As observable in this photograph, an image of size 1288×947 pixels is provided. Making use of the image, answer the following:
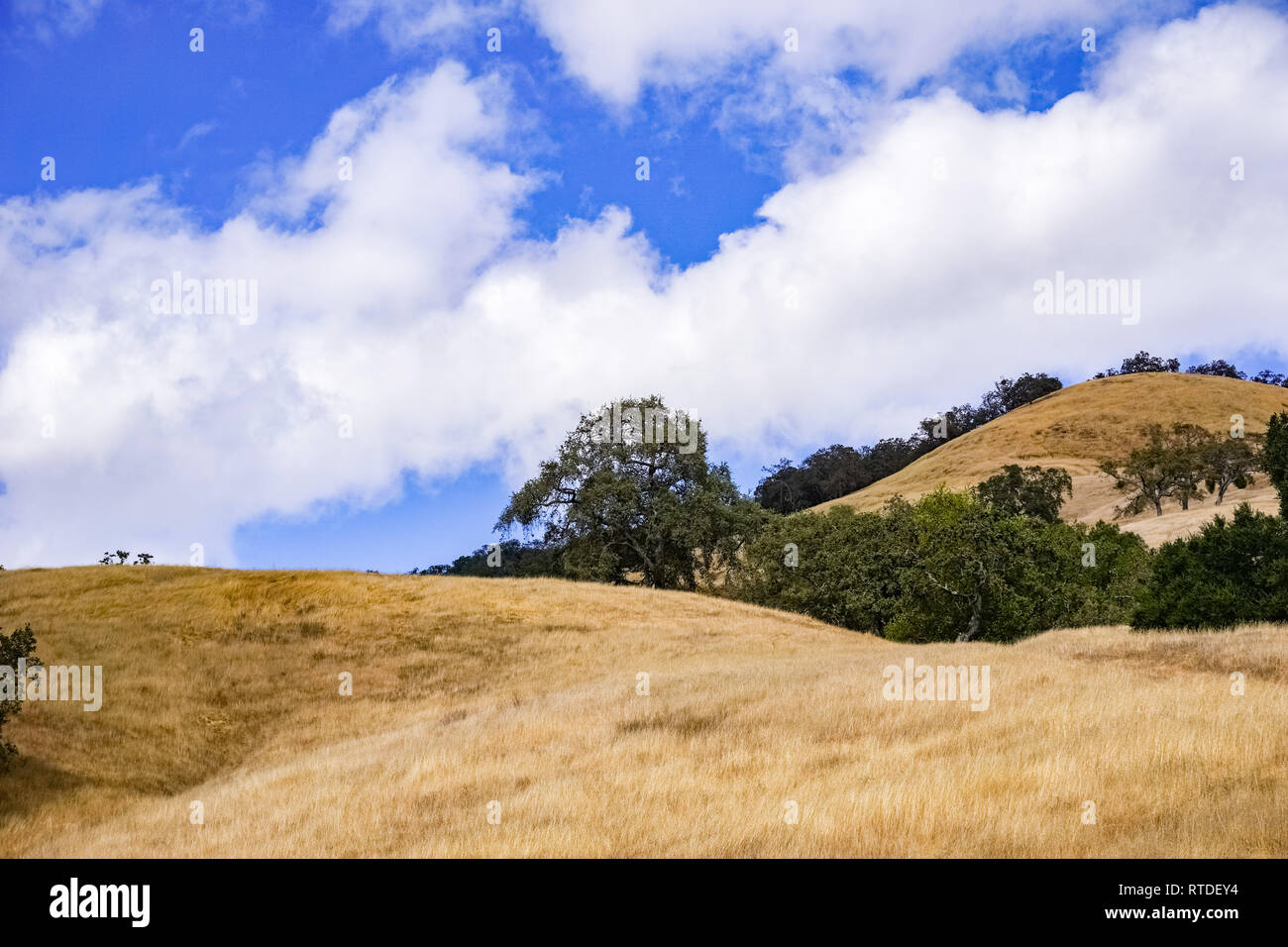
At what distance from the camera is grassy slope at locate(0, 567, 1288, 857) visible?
1217 cm

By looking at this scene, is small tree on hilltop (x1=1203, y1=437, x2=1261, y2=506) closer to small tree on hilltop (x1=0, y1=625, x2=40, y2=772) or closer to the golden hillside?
the golden hillside

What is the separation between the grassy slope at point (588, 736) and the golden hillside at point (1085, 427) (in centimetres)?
8916

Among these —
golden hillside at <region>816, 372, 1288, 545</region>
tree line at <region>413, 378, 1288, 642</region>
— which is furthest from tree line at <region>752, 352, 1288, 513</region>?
tree line at <region>413, 378, 1288, 642</region>

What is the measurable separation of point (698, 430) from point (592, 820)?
48294 mm

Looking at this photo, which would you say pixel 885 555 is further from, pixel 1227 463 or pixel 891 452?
pixel 891 452

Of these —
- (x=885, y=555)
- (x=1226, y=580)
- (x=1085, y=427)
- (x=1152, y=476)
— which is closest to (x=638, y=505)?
(x=885, y=555)

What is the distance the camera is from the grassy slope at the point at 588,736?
479 inches

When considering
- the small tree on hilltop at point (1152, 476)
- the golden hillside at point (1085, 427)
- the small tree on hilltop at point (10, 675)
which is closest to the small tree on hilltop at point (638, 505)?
the small tree on hilltop at point (10, 675)

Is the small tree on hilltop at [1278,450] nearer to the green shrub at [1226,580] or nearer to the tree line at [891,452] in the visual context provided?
Answer: the green shrub at [1226,580]

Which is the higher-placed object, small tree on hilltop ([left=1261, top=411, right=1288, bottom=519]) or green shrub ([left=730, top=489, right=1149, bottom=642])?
small tree on hilltop ([left=1261, top=411, right=1288, bottom=519])

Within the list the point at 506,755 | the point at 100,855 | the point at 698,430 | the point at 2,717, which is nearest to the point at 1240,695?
the point at 506,755

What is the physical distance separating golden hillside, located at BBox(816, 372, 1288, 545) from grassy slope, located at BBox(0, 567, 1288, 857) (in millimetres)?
89163

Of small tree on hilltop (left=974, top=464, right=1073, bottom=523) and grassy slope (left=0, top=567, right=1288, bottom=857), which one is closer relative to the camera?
grassy slope (left=0, top=567, right=1288, bottom=857)
